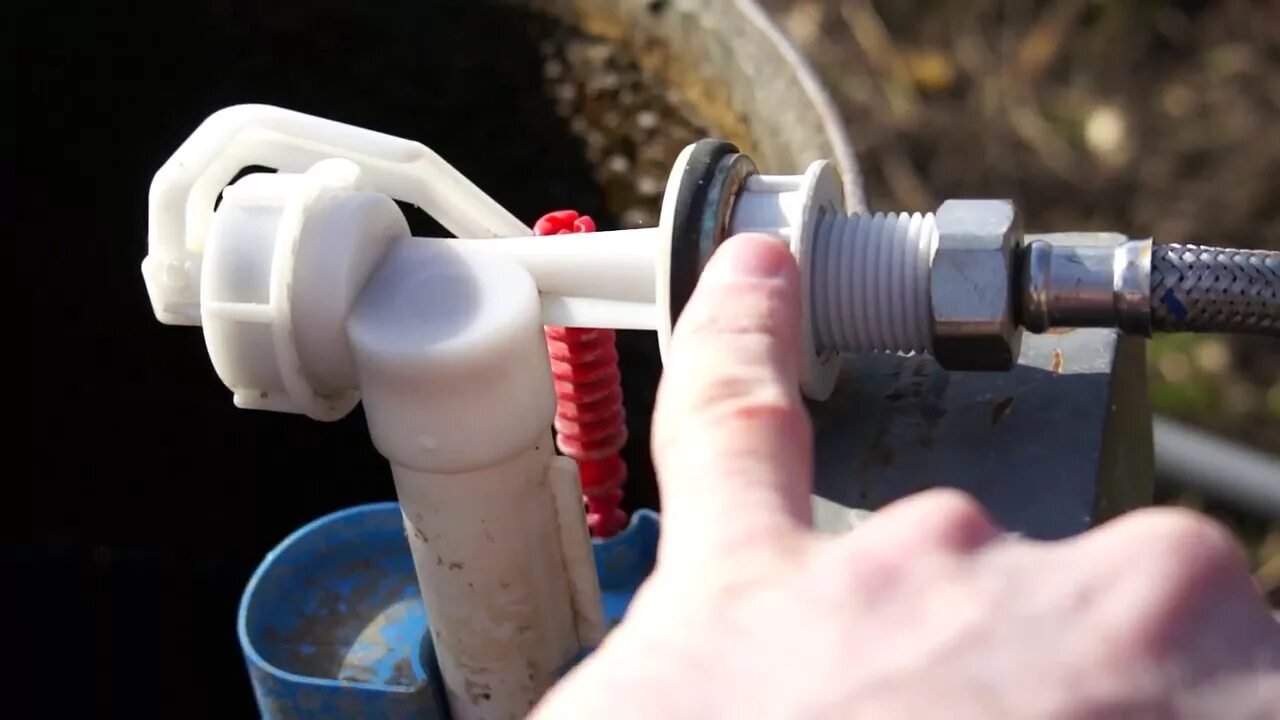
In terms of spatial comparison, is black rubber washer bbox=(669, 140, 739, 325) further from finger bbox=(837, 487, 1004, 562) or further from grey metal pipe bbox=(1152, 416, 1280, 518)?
grey metal pipe bbox=(1152, 416, 1280, 518)

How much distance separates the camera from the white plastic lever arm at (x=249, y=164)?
0.51m

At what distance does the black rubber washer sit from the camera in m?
0.46

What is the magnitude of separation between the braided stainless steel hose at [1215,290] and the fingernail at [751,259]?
0.39ft

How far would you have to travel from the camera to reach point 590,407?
1.86ft

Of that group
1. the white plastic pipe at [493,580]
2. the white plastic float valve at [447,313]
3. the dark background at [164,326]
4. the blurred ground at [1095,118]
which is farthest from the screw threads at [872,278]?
the blurred ground at [1095,118]

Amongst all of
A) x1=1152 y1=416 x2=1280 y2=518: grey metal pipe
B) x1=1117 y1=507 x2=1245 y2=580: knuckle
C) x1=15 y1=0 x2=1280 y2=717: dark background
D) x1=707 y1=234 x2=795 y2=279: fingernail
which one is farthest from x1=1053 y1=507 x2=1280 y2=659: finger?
x1=1152 y1=416 x2=1280 y2=518: grey metal pipe

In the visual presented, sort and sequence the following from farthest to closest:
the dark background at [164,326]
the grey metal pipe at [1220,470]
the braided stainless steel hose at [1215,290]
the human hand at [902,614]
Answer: the grey metal pipe at [1220,470], the dark background at [164,326], the braided stainless steel hose at [1215,290], the human hand at [902,614]

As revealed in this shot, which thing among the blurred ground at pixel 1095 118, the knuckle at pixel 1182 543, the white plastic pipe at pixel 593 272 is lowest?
the blurred ground at pixel 1095 118

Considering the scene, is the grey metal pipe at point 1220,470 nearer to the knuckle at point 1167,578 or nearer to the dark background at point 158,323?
the dark background at point 158,323

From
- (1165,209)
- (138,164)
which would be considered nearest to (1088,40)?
(1165,209)

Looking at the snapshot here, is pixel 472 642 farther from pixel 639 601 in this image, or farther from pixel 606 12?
pixel 606 12

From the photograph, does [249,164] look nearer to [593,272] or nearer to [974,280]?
[593,272]

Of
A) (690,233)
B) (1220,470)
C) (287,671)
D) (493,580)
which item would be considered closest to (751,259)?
(690,233)

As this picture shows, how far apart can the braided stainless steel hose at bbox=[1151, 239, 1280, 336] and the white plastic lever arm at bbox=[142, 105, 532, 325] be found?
22 centimetres
